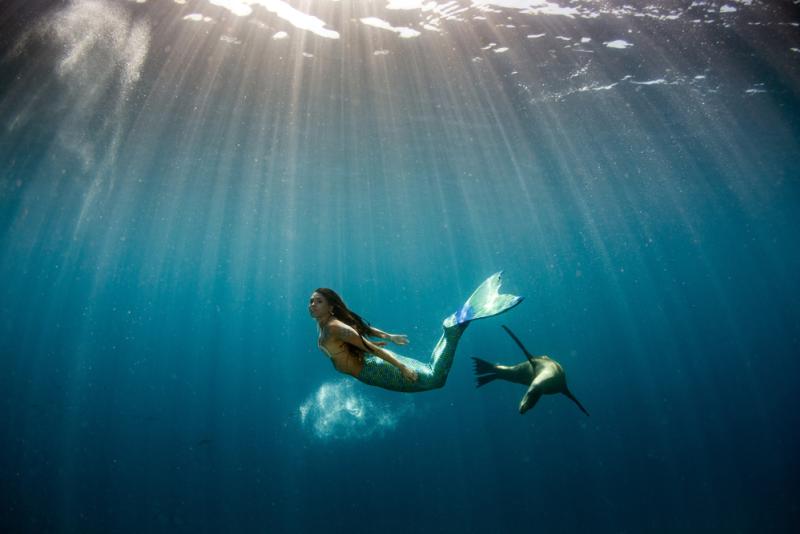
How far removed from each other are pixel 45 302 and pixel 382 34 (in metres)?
143

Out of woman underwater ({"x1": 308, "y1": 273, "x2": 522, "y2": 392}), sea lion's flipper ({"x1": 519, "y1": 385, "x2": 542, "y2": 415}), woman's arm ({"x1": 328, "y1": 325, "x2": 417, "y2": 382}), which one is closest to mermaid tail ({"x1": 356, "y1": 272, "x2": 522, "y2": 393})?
woman underwater ({"x1": 308, "y1": 273, "x2": 522, "y2": 392})

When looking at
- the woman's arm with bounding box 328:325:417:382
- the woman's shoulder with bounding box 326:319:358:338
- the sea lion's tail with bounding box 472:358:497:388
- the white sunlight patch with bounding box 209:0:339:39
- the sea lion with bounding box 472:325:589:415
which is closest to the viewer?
the woman's arm with bounding box 328:325:417:382

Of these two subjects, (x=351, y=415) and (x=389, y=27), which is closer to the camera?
(x=389, y=27)

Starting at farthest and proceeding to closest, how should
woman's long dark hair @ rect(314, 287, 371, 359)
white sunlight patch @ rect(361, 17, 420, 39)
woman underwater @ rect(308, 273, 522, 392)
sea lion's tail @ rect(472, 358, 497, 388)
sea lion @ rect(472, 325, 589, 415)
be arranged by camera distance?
white sunlight patch @ rect(361, 17, 420, 39)
sea lion's tail @ rect(472, 358, 497, 388)
sea lion @ rect(472, 325, 589, 415)
woman's long dark hair @ rect(314, 287, 371, 359)
woman underwater @ rect(308, 273, 522, 392)

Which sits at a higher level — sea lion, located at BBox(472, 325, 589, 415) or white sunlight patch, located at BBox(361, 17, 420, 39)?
white sunlight patch, located at BBox(361, 17, 420, 39)

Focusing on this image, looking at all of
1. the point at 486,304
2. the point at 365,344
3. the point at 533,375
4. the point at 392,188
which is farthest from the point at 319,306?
the point at 392,188

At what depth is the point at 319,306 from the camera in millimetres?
4465

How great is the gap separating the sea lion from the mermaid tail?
39 centimetres

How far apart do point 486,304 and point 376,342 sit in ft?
5.41

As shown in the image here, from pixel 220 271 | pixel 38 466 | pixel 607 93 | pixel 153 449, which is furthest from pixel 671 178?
pixel 220 271

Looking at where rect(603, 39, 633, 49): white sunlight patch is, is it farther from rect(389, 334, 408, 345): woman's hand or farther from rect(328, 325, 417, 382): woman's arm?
rect(328, 325, 417, 382): woman's arm

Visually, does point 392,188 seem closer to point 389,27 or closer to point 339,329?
point 389,27

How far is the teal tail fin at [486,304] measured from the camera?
480cm

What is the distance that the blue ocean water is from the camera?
1149 cm
